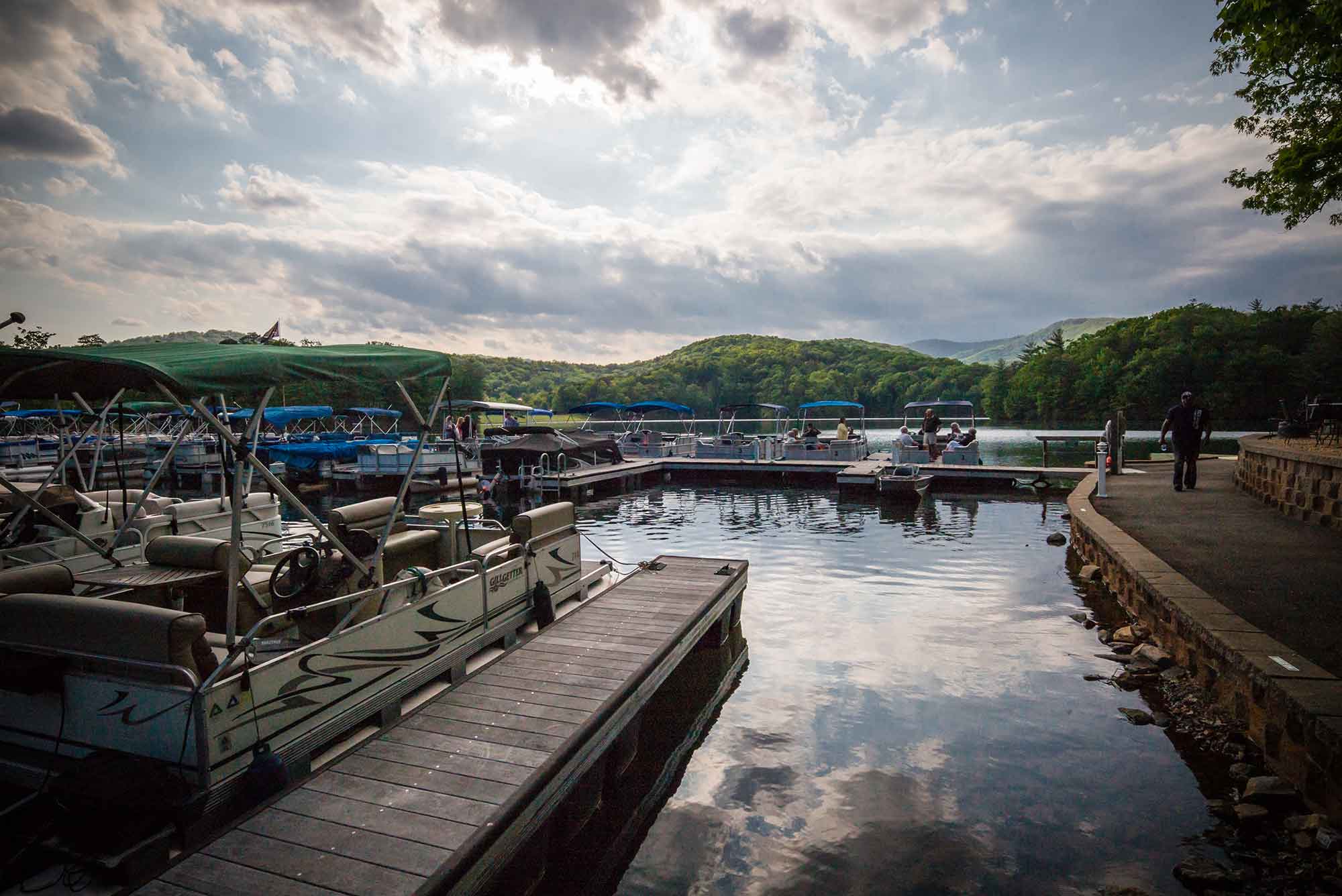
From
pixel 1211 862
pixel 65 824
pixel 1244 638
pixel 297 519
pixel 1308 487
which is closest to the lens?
pixel 65 824

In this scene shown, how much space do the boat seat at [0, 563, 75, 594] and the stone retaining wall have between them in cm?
1397

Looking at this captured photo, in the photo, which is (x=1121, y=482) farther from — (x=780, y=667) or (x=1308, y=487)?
(x=780, y=667)

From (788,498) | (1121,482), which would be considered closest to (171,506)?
(788,498)

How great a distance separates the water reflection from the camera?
15.2 ft

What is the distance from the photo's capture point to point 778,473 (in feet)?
87.6

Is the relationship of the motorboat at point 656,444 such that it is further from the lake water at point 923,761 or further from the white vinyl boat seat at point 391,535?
the white vinyl boat seat at point 391,535

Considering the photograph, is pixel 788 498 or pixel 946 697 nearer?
pixel 946 697

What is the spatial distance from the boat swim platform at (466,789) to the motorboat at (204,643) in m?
0.35

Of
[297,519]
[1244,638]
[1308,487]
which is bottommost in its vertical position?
[297,519]

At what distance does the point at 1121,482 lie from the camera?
57.6 ft

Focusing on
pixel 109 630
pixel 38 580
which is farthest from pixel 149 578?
pixel 109 630

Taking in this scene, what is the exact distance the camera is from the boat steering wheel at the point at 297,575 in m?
5.55

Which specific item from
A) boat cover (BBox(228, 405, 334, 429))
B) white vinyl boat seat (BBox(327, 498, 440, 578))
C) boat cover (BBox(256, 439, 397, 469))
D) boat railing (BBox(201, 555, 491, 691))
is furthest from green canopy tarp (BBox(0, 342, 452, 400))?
boat cover (BBox(228, 405, 334, 429))

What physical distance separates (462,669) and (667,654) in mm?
1848
